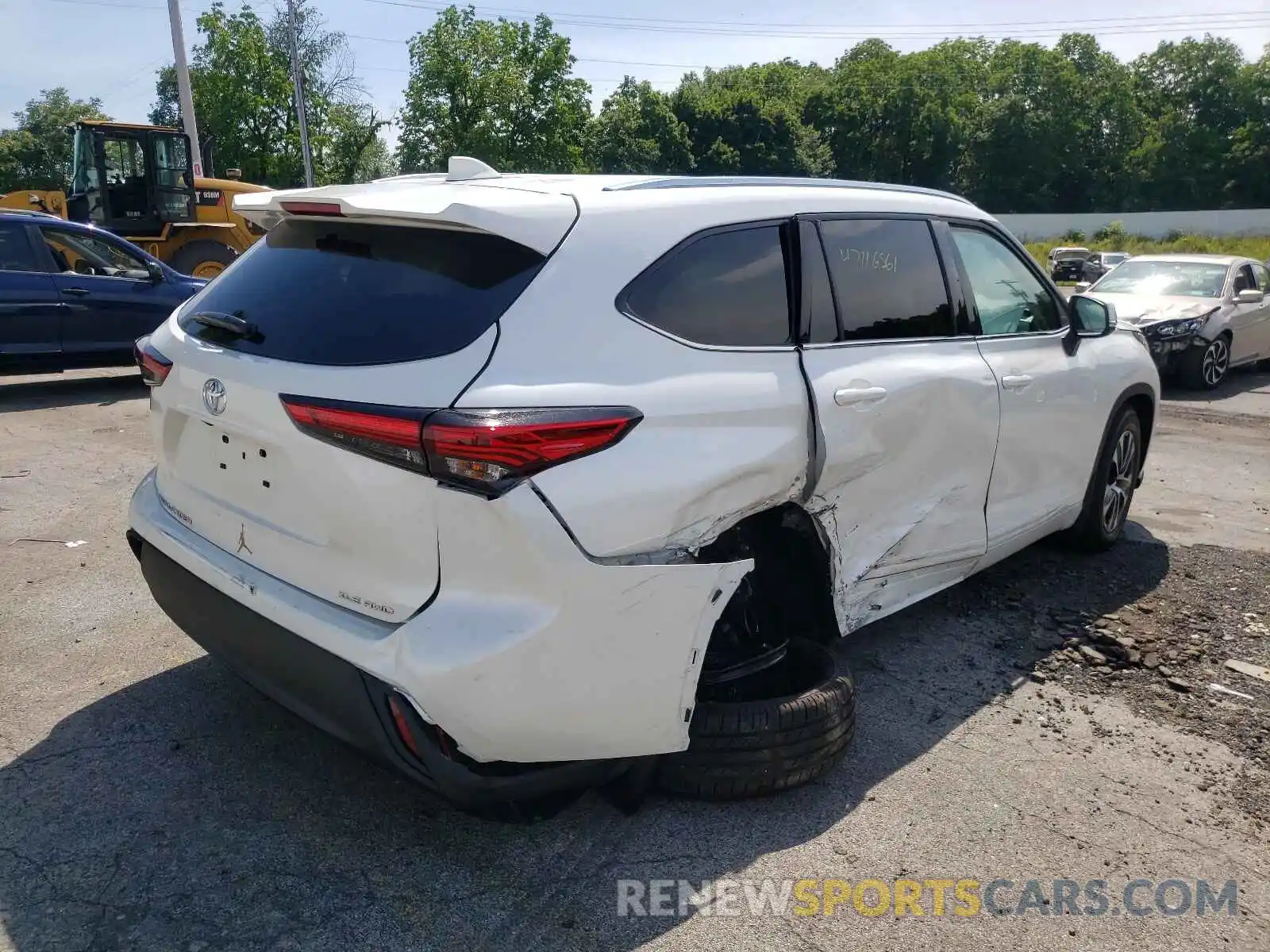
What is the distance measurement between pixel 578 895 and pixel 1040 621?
9.17ft

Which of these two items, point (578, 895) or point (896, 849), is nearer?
point (578, 895)

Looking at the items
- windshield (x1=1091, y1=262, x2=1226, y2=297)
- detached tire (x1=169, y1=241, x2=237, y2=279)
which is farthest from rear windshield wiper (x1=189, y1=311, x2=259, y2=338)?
detached tire (x1=169, y1=241, x2=237, y2=279)

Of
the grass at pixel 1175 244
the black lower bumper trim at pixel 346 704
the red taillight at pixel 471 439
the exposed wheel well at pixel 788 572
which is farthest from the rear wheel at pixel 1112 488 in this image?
the grass at pixel 1175 244

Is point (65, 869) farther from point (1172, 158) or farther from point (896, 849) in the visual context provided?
point (1172, 158)

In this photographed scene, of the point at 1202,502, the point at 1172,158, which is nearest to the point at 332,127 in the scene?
the point at 1202,502

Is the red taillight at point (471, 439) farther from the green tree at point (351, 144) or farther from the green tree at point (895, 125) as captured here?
the green tree at point (895, 125)

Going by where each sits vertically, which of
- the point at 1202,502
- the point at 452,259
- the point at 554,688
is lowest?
the point at 1202,502

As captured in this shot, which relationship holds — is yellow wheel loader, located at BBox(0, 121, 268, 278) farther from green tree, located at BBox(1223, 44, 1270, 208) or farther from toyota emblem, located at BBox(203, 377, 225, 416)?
green tree, located at BBox(1223, 44, 1270, 208)

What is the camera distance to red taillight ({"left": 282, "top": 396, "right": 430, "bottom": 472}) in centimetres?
239

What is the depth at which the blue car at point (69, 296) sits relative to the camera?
9.57m

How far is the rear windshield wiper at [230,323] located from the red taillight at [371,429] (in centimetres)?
46

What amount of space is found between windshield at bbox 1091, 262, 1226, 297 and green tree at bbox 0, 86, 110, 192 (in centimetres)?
6464

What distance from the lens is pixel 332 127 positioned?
52219mm

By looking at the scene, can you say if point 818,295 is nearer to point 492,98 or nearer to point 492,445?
point 492,445
